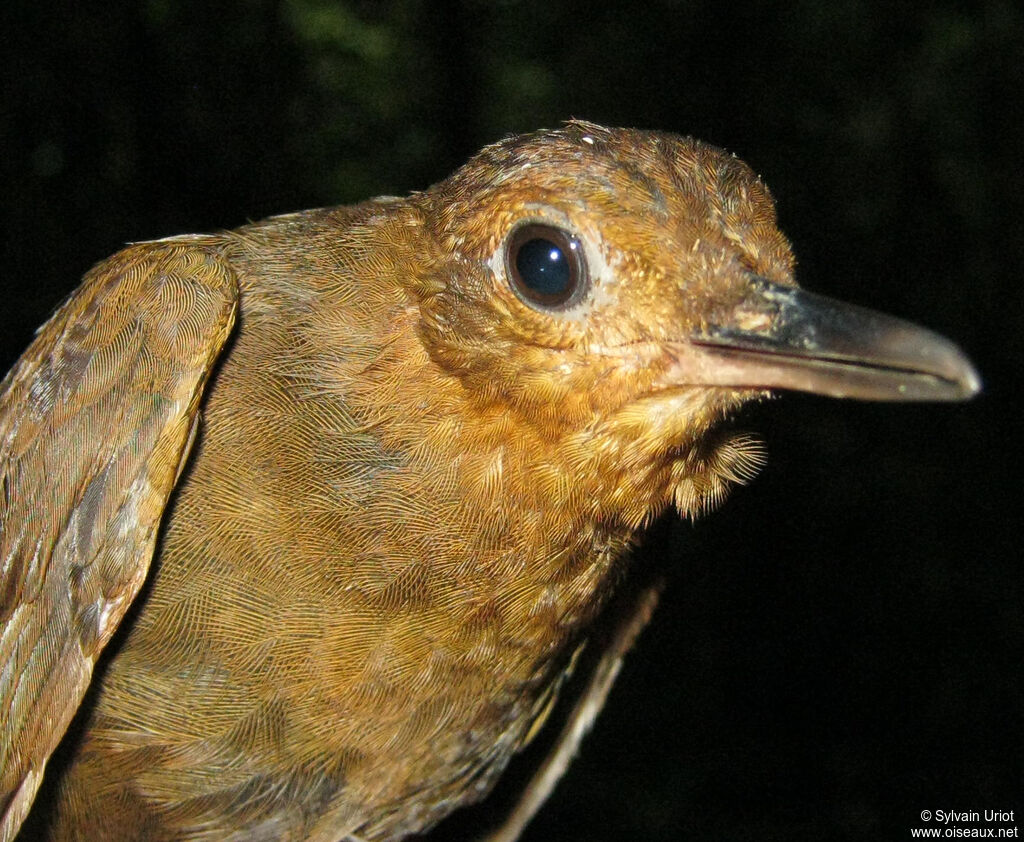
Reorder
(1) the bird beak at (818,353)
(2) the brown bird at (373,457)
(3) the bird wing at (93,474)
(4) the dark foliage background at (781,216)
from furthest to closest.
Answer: (4) the dark foliage background at (781,216) < (3) the bird wing at (93,474) < (2) the brown bird at (373,457) < (1) the bird beak at (818,353)

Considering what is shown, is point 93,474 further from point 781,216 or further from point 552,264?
point 781,216

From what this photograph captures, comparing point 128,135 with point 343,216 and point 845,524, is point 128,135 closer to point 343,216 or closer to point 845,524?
point 343,216

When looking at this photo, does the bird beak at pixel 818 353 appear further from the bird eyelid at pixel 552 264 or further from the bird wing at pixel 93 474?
the bird wing at pixel 93 474

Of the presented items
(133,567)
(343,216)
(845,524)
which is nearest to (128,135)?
(343,216)

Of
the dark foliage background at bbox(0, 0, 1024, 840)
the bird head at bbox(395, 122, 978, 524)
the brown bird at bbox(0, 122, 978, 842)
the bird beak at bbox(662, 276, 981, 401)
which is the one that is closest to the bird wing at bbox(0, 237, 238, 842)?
the brown bird at bbox(0, 122, 978, 842)

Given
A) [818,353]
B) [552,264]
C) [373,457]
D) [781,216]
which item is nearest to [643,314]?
[552,264]

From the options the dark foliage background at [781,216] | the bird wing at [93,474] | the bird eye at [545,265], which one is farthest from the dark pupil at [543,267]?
the dark foliage background at [781,216]

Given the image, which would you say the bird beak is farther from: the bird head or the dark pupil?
the dark pupil

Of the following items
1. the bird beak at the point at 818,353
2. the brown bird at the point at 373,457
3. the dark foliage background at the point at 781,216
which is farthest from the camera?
the dark foliage background at the point at 781,216
